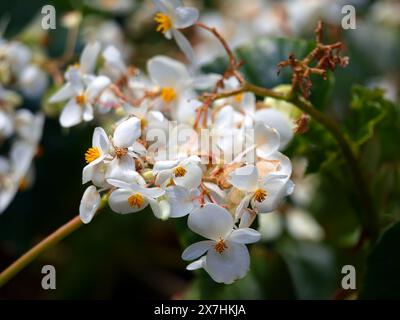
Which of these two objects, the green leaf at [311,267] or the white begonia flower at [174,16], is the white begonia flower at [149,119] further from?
the green leaf at [311,267]

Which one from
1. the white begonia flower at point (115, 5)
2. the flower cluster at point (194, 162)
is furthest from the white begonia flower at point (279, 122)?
the white begonia flower at point (115, 5)

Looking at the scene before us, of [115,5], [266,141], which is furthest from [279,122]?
[115,5]

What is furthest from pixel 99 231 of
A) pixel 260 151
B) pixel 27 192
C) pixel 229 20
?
pixel 260 151

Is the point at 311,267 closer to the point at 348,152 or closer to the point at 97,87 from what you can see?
the point at 348,152

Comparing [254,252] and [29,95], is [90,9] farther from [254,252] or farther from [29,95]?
[254,252]

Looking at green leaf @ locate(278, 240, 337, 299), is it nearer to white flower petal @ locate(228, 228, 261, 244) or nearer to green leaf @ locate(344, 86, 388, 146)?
green leaf @ locate(344, 86, 388, 146)
